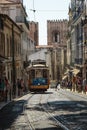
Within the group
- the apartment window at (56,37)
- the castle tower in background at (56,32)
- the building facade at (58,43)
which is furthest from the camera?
the apartment window at (56,37)

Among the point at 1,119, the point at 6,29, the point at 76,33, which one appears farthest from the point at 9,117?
the point at 76,33

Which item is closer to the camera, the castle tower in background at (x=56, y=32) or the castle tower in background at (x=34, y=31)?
the castle tower in background at (x=34, y=31)

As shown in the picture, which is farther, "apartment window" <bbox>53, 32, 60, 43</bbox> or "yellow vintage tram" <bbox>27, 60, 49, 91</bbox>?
"apartment window" <bbox>53, 32, 60, 43</bbox>

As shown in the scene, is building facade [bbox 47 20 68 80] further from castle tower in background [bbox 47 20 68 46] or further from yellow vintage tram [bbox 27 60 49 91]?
yellow vintage tram [bbox 27 60 49 91]

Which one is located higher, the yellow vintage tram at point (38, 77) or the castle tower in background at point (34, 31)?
the castle tower in background at point (34, 31)

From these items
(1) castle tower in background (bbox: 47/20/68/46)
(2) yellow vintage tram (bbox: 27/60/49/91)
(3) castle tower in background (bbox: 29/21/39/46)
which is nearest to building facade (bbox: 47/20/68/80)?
(1) castle tower in background (bbox: 47/20/68/46)

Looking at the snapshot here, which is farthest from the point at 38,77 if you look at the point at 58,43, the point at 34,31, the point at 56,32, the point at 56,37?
the point at 56,32

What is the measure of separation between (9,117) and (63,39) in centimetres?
12282

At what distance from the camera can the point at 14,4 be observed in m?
76.5

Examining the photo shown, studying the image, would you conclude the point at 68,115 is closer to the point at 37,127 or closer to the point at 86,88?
the point at 37,127

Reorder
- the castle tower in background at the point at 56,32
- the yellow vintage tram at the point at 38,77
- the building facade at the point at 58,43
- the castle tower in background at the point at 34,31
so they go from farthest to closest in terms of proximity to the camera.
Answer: the castle tower in background at the point at 56,32 < the castle tower in background at the point at 34,31 < the building facade at the point at 58,43 < the yellow vintage tram at the point at 38,77

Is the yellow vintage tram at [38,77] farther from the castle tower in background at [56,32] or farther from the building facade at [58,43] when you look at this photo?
the castle tower in background at [56,32]

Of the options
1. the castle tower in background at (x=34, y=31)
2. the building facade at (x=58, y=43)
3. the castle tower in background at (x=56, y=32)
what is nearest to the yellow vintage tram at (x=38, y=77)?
the building facade at (x=58, y=43)

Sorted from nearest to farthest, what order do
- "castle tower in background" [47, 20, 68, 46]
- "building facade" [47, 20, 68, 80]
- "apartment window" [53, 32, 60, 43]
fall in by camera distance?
"building facade" [47, 20, 68, 80] < "castle tower in background" [47, 20, 68, 46] < "apartment window" [53, 32, 60, 43]
